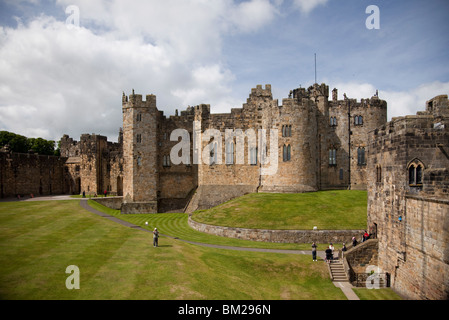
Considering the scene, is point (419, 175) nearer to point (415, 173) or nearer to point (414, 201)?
point (415, 173)

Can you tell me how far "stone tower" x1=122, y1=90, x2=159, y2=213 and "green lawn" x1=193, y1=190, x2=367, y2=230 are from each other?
33.0 feet

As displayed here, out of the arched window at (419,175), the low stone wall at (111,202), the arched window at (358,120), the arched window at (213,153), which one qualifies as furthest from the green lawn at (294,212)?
the low stone wall at (111,202)

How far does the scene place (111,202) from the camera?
146 feet

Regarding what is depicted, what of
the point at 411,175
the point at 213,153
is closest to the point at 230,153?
the point at 213,153

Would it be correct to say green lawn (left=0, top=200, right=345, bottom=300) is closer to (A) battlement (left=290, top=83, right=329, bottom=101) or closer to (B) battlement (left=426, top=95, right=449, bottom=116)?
(B) battlement (left=426, top=95, right=449, bottom=116)

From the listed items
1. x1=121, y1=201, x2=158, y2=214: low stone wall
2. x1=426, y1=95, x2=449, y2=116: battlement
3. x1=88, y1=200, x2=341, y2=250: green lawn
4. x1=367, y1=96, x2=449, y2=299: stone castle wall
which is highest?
x1=426, y1=95, x2=449, y2=116: battlement

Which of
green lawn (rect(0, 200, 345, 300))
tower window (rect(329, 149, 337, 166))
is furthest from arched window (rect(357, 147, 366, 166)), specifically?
green lawn (rect(0, 200, 345, 300))

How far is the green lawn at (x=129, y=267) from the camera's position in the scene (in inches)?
523

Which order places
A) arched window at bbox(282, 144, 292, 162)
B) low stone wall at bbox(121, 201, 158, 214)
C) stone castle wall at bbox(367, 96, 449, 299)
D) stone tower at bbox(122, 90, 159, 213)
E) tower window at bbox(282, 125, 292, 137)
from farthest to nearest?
stone tower at bbox(122, 90, 159, 213) → low stone wall at bbox(121, 201, 158, 214) → tower window at bbox(282, 125, 292, 137) → arched window at bbox(282, 144, 292, 162) → stone castle wall at bbox(367, 96, 449, 299)

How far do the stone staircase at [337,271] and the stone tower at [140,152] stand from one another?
28.2 meters

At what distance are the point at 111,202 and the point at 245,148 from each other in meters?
22.9

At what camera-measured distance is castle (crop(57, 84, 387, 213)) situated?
40438mm

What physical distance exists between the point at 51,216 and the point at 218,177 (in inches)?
927

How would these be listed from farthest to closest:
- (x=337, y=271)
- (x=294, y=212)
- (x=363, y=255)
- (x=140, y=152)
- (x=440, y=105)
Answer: (x=140, y=152), (x=294, y=212), (x=363, y=255), (x=337, y=271), (x=440, y=105)
